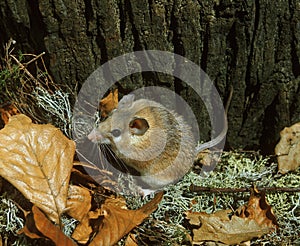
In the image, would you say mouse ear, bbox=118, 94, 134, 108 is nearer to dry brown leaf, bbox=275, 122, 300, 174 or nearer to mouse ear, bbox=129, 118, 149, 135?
mouse ear, bbox=129, 118, 149, 135

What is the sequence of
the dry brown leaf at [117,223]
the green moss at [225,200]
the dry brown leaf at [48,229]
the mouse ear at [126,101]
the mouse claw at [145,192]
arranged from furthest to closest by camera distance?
1. the mouse ear at [126,101]
2. the mouse claw at [145,192]
3. the green moss at [225,200]
4. the dry brown leaf at [117,223]
5. the dry brown leaf at [48,229]

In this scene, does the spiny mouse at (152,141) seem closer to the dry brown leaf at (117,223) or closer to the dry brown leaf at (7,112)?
the dry brown leaf at (117,223)

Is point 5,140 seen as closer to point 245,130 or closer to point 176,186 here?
point 176,186

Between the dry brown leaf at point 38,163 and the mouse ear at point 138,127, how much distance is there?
18.7 inches

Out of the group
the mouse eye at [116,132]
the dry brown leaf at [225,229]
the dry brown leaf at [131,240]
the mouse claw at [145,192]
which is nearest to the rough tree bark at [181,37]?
the mouse eye at [116,132]

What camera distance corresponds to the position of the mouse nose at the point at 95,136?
287 centimetres

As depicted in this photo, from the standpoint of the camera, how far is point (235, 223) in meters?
2.76

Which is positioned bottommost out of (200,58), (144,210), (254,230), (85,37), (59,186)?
(254,230)

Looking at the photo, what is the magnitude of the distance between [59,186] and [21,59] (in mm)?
891

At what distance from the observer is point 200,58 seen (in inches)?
116

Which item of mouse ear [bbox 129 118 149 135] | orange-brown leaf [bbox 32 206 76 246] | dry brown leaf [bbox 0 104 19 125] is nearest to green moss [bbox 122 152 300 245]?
mouse ear [bbox 129 118 149 135]

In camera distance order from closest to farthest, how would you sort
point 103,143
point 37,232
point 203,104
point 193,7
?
point 37,232, point 193,7, point 103,143, point 203,104

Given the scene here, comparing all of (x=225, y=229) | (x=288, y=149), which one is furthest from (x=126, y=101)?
(x=288, y=149)

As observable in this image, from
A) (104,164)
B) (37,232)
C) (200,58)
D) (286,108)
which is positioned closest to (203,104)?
(200,58)
